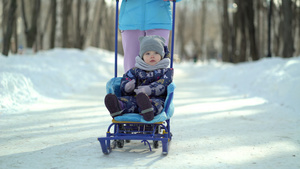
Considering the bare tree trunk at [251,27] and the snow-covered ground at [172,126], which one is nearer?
the snow-covered ground at [172,126]

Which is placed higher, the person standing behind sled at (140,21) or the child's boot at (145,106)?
the person standing behind sled at (140,21)

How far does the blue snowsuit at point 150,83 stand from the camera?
384 centimetres

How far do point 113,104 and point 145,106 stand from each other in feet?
1.03

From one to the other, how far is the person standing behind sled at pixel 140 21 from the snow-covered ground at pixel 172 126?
3.86ft

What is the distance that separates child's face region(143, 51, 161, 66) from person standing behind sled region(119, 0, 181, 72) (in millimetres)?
422

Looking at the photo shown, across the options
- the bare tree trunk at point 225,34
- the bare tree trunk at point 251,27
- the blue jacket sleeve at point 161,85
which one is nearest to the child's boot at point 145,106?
the blue jacket sleeve at point 161,85

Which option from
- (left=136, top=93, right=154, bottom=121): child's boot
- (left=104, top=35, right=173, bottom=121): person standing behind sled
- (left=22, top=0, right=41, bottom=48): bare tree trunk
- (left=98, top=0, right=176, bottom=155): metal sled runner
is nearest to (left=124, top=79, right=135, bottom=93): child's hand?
(left=104, top=35, right=173, bottom=121): person standing behind sled

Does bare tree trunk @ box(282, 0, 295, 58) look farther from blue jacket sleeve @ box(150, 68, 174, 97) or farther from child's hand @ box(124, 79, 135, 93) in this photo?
child's hand @ box(124, 79, 135, 93)

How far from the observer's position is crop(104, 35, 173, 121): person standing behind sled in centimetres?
386

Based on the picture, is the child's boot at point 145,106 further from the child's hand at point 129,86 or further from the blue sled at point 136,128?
the child's hand at point 129,86

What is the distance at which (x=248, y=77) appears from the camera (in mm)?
11250

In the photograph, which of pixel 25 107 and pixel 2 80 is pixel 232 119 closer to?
pixel 25 107

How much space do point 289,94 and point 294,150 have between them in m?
3.85

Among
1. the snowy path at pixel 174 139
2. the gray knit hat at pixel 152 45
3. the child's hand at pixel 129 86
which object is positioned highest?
the gray knit hat at pixel 152 45
